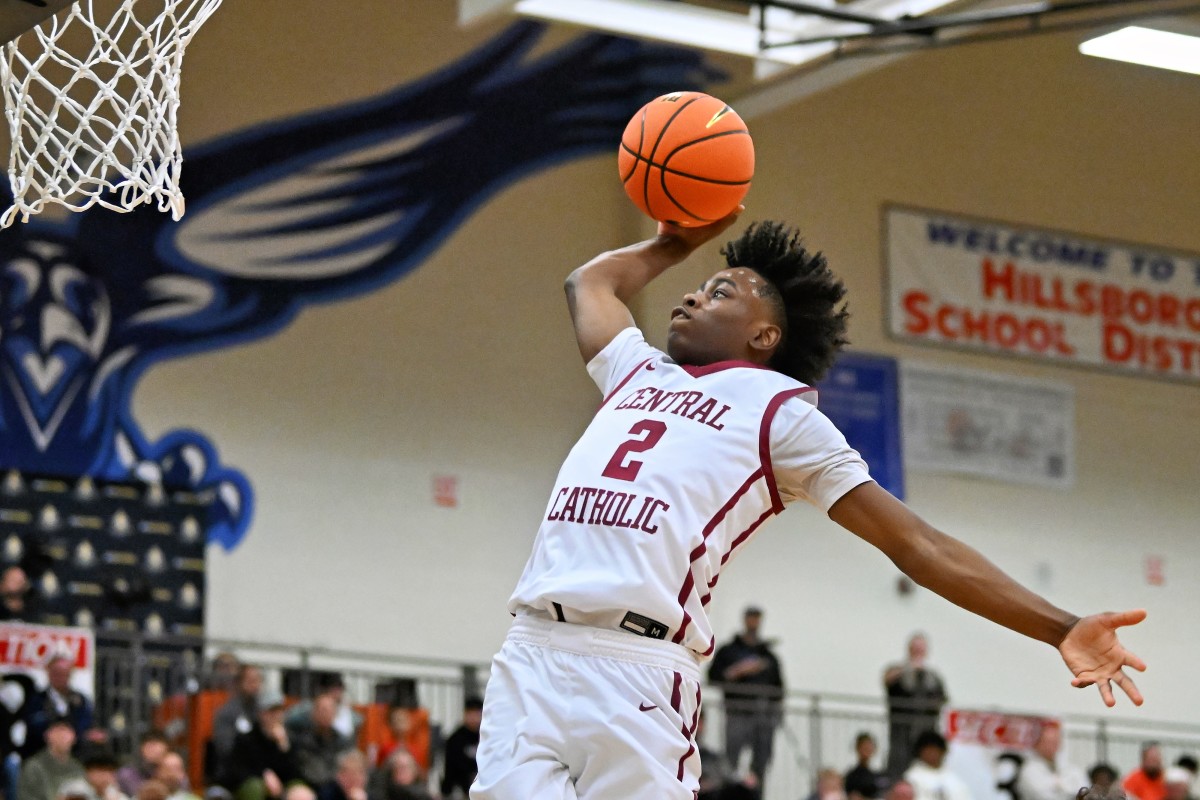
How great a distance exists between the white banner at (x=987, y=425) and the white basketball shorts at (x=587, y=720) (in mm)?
16165

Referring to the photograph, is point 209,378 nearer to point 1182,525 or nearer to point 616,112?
point 616,112

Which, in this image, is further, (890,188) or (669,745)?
(890,188)

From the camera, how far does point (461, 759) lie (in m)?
14.7

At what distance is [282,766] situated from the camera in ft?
45.6

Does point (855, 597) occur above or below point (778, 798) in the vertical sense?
above

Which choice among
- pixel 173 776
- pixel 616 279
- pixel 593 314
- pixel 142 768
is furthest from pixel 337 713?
pixel 593 314

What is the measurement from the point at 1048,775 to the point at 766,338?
43.3ft

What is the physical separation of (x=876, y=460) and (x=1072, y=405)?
9.68 feet


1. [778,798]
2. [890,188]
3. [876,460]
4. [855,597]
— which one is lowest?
[778,798]

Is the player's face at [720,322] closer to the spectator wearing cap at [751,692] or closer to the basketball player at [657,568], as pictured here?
the basketball player at [657,568]

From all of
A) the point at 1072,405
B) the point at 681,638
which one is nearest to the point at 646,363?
the point at 681,638

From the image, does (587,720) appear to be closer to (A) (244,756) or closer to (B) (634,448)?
(B) (634,448)

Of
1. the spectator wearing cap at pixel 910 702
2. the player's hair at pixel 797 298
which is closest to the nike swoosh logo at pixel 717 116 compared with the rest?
the player's hair at pixel 797 298

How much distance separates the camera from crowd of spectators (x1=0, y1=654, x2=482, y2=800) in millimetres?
12945
